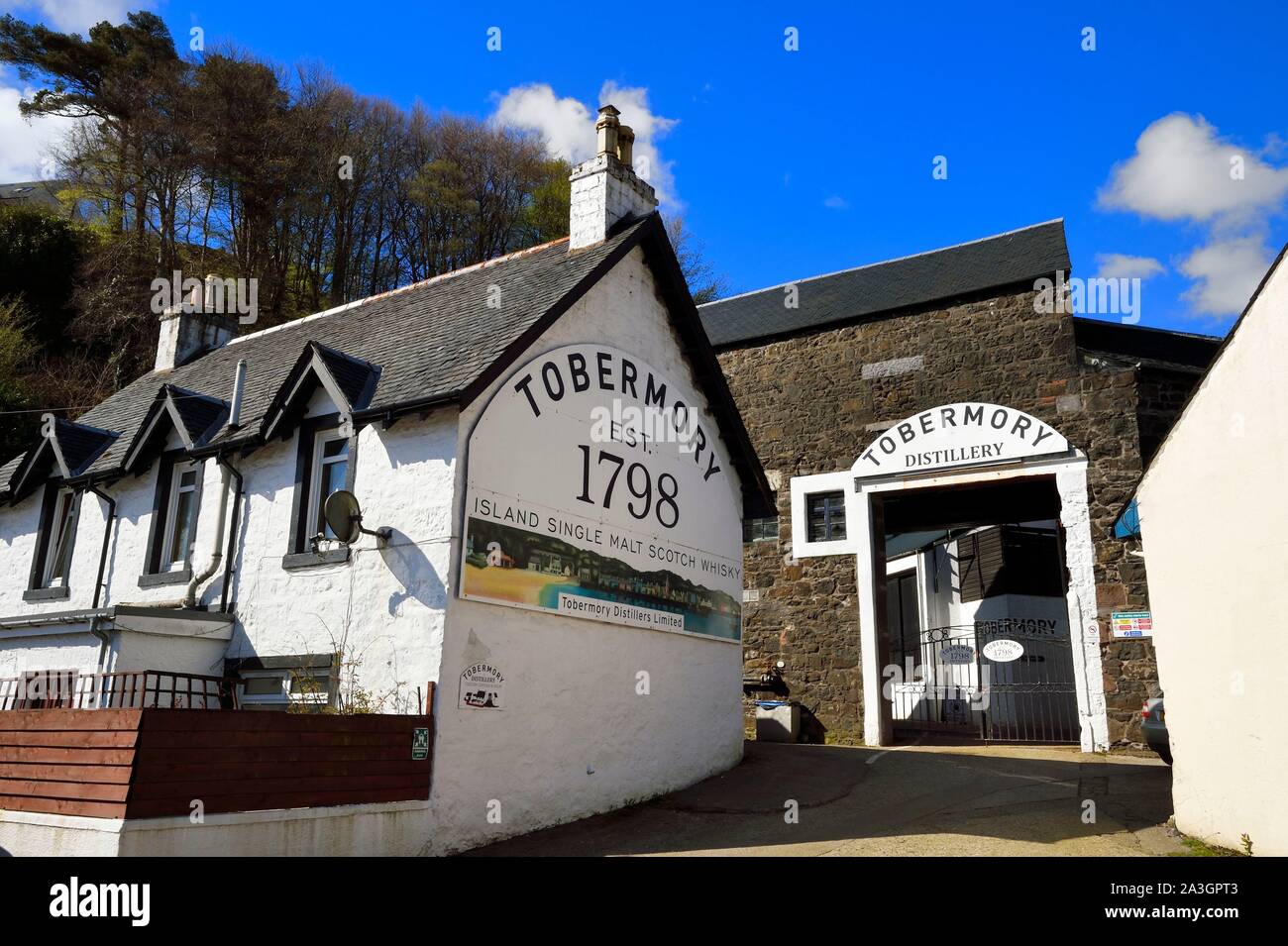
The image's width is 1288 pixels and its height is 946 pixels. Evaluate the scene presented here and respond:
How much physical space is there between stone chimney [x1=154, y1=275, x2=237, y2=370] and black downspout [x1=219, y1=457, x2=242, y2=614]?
8.44 meters

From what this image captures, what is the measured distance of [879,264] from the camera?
2183 cm

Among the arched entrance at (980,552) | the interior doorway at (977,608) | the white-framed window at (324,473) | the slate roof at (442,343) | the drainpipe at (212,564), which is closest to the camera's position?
the slate roof at (442,343)

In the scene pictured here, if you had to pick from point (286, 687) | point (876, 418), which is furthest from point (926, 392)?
point (286, 687)

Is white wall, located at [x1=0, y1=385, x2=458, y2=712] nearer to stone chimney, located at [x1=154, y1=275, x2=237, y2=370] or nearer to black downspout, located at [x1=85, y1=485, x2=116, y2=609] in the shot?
black downspout, located at [x1=85, y1=485, x2=116, y2=609]

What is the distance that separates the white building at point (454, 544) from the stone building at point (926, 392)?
4048 millimetres

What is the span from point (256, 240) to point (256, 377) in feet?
63.6

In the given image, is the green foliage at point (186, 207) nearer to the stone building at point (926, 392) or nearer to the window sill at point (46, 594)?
the window sill at point (46, 594)

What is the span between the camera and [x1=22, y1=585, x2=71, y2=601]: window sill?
1537cm

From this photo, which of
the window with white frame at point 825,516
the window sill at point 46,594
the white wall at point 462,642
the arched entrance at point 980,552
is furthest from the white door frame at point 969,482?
the window sill at point 46,594

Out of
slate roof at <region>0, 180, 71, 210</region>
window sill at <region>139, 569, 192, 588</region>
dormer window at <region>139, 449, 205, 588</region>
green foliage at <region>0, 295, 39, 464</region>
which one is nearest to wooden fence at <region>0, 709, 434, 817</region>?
window sill at <region>139, 569, 192, 588</region>

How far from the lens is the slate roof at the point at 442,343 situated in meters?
11.8

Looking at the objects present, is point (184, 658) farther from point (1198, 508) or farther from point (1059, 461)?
point (1059, 461)

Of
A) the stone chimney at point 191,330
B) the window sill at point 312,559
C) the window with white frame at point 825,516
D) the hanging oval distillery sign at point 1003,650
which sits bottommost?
the hanging oval distillery sign at point 1003,650
